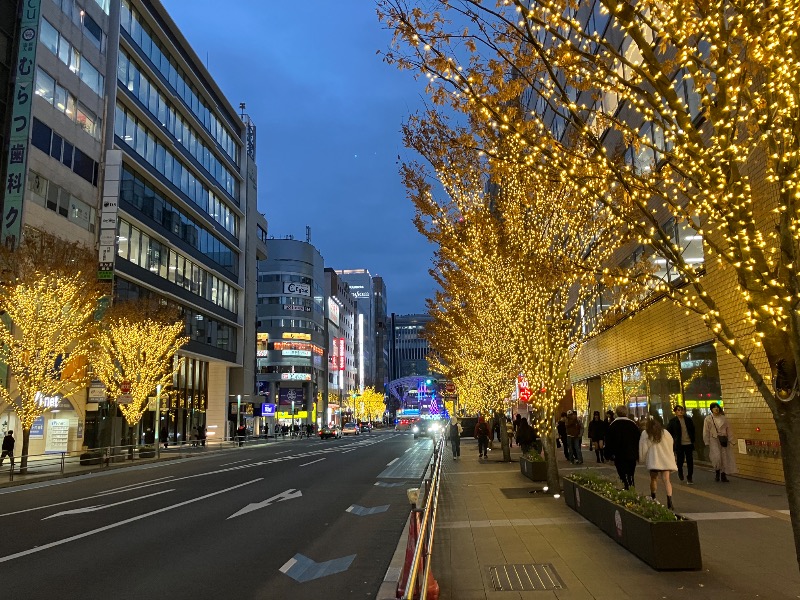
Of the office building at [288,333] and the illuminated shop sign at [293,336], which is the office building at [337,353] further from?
the illuminated shop sign at [293,336]

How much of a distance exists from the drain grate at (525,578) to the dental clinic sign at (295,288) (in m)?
97.1

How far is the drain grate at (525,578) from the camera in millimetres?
6581

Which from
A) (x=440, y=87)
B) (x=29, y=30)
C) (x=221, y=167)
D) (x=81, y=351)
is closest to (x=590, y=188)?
(x=440, y=87)

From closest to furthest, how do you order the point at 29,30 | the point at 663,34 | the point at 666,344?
the point at 663,34
the point at 666,344
the point at 29,30

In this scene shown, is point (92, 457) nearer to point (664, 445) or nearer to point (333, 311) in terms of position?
point (664, 445)

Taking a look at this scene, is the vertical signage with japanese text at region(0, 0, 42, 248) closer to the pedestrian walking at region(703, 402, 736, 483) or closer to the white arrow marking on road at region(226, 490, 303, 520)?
the white arrow marking on road at region(226, 490, 303, 520)

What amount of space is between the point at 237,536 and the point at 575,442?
14.2 metres

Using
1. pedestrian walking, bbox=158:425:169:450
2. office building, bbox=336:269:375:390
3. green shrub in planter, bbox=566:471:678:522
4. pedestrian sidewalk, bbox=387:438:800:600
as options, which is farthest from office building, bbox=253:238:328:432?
green shrub in planter, bbox=566:471:678:522

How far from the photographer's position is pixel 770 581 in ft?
20.9

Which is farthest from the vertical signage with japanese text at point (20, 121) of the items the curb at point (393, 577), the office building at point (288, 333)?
the office building at point (288, 333)

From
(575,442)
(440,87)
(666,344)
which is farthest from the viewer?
(575,442)

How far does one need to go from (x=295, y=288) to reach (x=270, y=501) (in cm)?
8955

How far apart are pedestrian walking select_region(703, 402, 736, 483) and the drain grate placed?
28.3 feet

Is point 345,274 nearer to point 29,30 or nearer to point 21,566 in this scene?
point 29,30
